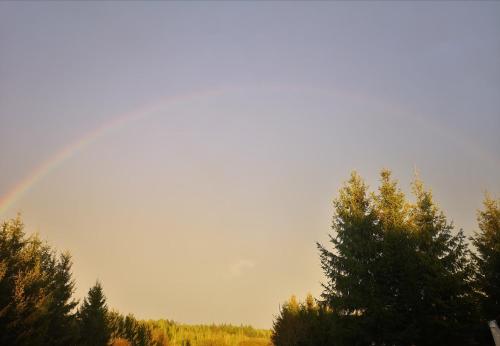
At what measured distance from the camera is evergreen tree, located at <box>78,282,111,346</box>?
170 feet

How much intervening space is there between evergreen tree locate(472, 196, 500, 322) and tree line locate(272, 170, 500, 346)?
0.06 m

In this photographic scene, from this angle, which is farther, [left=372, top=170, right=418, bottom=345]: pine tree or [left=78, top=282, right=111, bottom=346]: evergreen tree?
[left=78, top=282, right=111, bottom=346]: evergreen tree

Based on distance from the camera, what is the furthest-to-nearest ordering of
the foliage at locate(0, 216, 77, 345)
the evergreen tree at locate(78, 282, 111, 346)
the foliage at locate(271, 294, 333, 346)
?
1. the evergreen tree at locate(78, 282, 111, 346)
2. the foliage at locate(271, 294, 333, 346)
3. the foliage at locate(0, 216, 77, 345)

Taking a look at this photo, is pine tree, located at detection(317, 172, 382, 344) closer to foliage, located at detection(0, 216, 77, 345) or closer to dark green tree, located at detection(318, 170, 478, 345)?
dark green tree, located at detection(318, 170, 478, 345)

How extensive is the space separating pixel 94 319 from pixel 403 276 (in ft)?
144

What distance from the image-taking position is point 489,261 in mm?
28312

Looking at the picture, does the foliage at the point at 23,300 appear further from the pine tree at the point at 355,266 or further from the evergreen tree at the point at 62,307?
the pine tree at the point at 355,266

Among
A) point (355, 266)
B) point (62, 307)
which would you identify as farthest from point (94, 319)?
point (355, 266)

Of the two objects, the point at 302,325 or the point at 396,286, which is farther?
the point at 302,325

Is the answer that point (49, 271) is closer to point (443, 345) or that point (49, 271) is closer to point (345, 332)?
point (345, 332)

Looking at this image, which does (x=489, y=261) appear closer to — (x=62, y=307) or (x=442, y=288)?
(x=442, y=288)

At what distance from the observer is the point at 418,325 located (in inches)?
898

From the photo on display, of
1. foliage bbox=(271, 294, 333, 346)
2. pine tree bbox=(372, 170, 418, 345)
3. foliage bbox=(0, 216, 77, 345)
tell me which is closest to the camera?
pine tree bbox=(372, 170, 418, 345)

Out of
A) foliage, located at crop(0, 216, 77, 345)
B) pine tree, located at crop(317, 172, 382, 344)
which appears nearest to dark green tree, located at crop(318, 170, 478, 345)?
pine tree, located at crop(317, 172, 382, 344)
